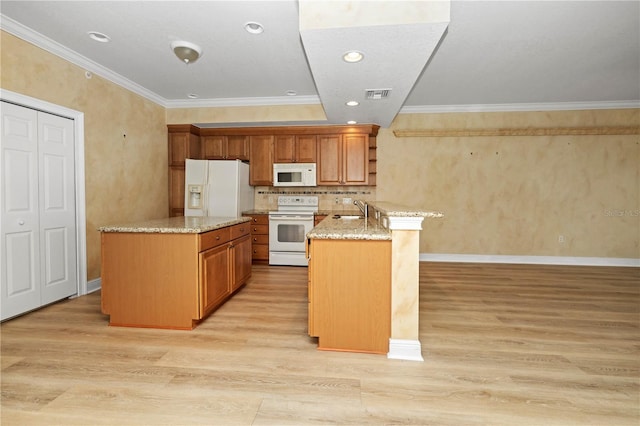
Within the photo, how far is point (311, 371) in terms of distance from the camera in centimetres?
194

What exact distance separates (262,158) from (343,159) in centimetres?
139

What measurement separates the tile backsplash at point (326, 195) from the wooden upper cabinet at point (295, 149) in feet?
1.98

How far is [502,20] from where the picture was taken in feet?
8.50

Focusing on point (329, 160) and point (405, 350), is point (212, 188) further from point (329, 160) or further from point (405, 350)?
point (405, 350)

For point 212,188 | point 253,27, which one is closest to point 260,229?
point 212,188

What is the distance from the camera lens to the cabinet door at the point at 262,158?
205 inches

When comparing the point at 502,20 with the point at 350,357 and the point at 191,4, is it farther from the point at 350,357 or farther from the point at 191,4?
the point at 350,357

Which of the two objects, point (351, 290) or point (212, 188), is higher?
point (212, 188)

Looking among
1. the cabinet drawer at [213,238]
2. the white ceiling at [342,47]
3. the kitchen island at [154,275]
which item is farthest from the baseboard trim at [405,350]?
the white ceiling at [342,47]

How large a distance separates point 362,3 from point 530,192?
4544 mm

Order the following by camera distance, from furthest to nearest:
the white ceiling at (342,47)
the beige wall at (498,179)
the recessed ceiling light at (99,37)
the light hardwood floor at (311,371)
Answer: the beige wall at (498,179) → the recessed ceiling light at (99,37) → the white ceiling at (342,47) → the light hardwood floor at (311,371)

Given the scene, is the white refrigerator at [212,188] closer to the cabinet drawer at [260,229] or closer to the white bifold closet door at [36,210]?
the cabinet drawer at [260,229]

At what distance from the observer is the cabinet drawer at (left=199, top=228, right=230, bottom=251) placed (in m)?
2.62

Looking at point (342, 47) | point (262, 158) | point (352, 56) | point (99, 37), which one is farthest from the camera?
point (262, 158)
